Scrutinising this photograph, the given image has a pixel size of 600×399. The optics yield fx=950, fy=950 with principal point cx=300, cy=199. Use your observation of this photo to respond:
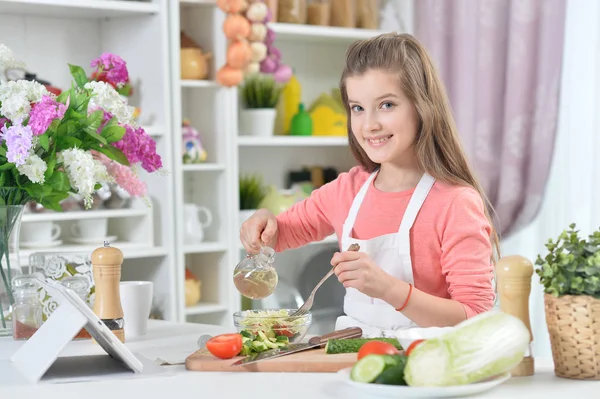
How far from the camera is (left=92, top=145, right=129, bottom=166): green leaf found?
1.89 meters

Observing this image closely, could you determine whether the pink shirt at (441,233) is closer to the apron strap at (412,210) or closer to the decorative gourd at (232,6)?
the apron strap at (412,210)

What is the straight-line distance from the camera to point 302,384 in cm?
135

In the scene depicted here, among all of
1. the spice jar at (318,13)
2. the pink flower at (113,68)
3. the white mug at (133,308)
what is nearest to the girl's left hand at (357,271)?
the white mug at (133,308)

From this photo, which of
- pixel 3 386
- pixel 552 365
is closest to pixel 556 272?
pixel 552 365

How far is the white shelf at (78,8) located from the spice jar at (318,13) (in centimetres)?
76

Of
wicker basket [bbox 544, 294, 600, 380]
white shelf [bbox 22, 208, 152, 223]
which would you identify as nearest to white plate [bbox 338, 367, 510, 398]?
wicker basket [bbox 544, 294, 600, 380]

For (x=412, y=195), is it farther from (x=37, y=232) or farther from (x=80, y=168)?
(x=37, y=232)

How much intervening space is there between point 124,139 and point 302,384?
2.50ft

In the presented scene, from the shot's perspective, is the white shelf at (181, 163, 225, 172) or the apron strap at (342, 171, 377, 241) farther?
the white shelf at (181, 163, 225, 172)

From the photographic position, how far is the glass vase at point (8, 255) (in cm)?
186

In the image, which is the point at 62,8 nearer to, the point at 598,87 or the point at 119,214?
the point at 119,214

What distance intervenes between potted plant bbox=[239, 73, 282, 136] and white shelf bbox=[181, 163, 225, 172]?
25 centimetres

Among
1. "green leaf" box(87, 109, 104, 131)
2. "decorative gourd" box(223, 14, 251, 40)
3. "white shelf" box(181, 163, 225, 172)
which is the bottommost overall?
"white shelf" box(181, 163, 225, 172)

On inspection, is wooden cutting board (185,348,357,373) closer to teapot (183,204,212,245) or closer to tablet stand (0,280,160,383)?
tablet stand (0,280,160,383)
